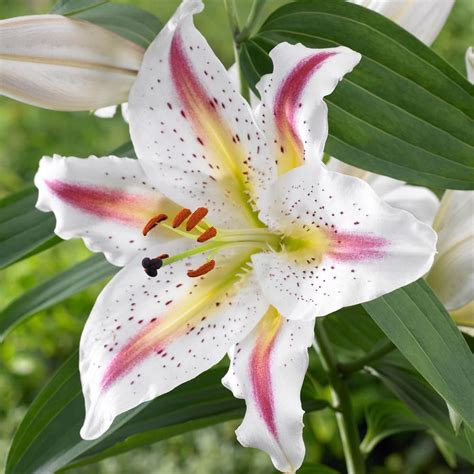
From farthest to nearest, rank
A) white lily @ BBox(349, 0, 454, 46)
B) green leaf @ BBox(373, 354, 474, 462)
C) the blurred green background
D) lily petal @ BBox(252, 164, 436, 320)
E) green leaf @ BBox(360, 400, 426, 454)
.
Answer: the blurred green background, green leaf @ BBox(360, 400, 426, 454), green leaf @ BBox(373, 354, 474, 462), white lily @ BBox(349, 0, 454, 46), lily petal @ BBox(252, 164, 436, 320)

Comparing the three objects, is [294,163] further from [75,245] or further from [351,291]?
[75,245]

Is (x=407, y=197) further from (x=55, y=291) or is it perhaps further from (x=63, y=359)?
(x=63, y=359)

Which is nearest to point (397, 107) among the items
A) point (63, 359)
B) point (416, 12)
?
point (416, 12)

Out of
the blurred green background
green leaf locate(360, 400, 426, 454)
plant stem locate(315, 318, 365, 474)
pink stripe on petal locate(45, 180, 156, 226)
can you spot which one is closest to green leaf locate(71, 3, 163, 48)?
pink stripe on petal locate(45, 180, 156, 226)

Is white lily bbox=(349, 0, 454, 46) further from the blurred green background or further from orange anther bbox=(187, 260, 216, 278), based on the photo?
the blurred green background

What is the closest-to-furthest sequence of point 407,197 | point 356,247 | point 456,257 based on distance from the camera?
point 356,247
point 456,257
point 407,197

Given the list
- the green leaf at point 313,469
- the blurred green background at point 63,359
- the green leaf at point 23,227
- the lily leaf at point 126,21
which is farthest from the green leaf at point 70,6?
the blurred green background at point 63,359
